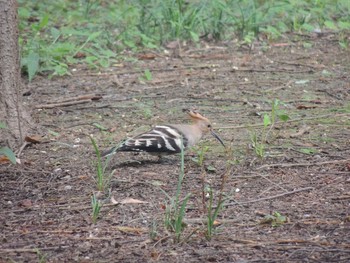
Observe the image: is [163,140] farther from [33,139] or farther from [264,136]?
[33,139]

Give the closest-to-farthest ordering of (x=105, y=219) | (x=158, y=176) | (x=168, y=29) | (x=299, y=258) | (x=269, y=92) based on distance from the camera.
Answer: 1. (x=299, y=258)
2. (x=105, y=219)
3. (x=158, y=176)
4. (x=269, y=92)
5. (x=168, y=29)

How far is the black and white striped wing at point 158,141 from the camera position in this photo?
6227 millimetres

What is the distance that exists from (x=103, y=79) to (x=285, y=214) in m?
4.33

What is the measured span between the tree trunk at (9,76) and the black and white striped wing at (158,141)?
1.11 m

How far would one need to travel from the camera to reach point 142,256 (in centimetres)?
463

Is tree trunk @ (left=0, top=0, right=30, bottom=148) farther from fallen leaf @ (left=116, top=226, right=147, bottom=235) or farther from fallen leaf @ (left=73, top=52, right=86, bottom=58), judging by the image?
fallen leaf @ (left=73, top=52, right=86, bottom=58)

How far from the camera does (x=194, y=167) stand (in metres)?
6.45

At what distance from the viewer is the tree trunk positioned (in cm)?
673

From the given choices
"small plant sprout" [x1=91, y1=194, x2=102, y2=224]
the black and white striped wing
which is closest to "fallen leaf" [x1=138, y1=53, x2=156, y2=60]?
the black and white striped wing

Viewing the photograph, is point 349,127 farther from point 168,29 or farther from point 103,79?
point 168,29

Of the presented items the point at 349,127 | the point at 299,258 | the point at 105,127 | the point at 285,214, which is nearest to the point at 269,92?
the point at 349,127

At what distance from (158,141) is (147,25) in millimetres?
4739

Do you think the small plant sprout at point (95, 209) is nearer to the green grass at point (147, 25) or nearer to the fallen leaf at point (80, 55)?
the green grass at point (147, 25)

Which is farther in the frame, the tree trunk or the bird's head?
the bird's head
